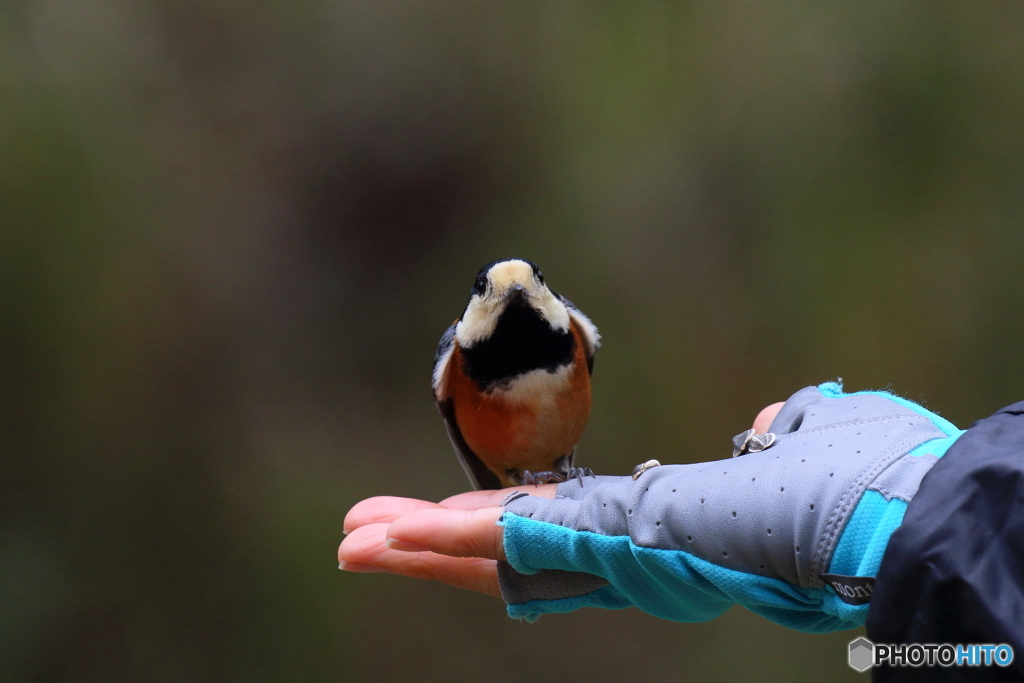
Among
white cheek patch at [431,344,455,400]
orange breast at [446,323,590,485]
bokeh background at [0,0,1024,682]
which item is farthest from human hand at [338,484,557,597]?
bokeh background at [0,0,1024,682]

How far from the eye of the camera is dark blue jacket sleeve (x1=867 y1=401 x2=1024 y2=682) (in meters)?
0.64

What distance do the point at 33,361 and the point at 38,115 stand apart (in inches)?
24.4

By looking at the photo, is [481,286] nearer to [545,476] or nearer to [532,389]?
[532,389]

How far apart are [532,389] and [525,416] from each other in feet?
0.19

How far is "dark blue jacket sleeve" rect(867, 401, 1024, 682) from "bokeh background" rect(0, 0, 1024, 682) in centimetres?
137

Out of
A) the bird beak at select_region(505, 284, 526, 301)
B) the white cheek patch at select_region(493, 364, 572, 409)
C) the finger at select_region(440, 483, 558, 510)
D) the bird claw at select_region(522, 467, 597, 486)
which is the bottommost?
the bird claw at select_region(522, 467, 597, 486)

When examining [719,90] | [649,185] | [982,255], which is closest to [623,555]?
[649,185]

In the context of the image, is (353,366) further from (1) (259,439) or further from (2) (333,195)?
(2) (333,195)

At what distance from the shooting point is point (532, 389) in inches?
53.5

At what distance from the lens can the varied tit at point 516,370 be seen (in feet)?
4.40

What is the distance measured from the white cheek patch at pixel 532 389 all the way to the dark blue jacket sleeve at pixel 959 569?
0.74 meters

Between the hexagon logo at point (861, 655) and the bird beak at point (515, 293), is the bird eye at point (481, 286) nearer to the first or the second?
the bird beak at point (515, 293)

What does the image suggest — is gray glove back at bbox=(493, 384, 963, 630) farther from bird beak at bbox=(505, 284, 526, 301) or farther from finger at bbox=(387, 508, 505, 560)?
bird beak at bbox=(505, 284, 526, 301)

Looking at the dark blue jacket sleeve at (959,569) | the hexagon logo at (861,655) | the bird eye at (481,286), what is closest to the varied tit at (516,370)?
the bird eye at (481,286)
